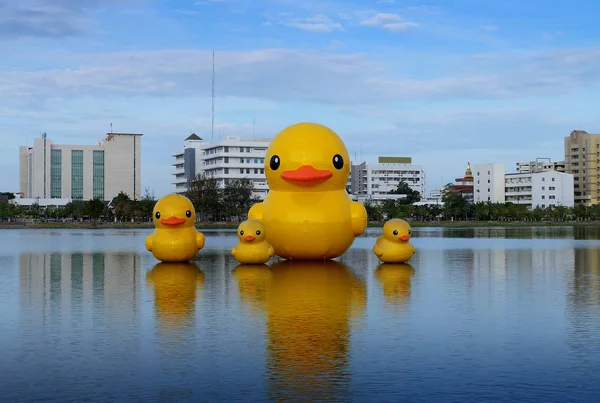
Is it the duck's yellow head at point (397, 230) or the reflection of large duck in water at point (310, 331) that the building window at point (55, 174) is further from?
the reflection of large duck in water at point (310, 331)

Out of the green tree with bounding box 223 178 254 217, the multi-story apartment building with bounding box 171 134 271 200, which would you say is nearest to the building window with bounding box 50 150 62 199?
the multi-story apartment building with bounding box 171 134 271 200

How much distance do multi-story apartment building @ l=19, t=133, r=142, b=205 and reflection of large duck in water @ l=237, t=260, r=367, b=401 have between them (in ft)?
433

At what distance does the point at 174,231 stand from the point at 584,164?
123881mm

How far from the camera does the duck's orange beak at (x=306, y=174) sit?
24203 mm

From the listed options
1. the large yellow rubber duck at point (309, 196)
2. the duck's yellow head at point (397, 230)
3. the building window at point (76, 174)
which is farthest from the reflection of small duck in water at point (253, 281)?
the building window at point (76, 174)

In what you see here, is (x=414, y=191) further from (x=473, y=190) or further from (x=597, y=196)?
(x=597, y=196)

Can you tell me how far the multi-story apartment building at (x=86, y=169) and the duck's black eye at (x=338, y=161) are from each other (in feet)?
414

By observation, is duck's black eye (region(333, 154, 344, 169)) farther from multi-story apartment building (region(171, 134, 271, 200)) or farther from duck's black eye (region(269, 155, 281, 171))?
multi-story apartment building (region(171, 134, 271, 200))

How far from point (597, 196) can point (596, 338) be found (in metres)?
132

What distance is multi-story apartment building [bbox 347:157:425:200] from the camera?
5645 inches

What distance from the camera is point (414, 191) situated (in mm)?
140125

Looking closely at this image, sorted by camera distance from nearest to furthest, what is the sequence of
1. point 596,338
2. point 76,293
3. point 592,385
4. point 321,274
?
point 592,385 < point 596,338 < point 76,293 < point 321,274

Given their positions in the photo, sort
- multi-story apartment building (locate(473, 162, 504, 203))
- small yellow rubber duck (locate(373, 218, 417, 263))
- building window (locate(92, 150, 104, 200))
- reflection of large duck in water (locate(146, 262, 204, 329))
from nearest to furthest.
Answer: reflection of large duck in water (locate(146, 262, 204, 329)) < small yellow rubber duck (locate(373, 218, 417, 263)) < multi-story apartment building (locate(473, 162, 504, 203)) < building window (locate(92, 150, 104, 200))

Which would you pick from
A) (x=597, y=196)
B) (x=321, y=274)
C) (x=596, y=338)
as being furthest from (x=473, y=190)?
(x=596, y=338)
